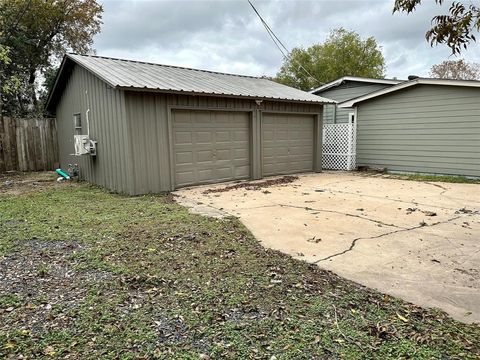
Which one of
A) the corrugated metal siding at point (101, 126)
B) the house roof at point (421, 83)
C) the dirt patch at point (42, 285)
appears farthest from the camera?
the house roof at point (421, 83)

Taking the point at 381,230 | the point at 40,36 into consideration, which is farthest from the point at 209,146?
A: the point at 40,36

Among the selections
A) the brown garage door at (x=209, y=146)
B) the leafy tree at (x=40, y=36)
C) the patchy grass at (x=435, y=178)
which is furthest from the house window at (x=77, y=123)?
the patchy grass at (x=435, y=178)

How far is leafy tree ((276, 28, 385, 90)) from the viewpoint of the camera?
3075 cm

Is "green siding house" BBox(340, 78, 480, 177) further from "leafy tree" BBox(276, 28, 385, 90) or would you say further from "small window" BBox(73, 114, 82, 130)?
"leafy tree" BBox(276, 28, 385, 90)

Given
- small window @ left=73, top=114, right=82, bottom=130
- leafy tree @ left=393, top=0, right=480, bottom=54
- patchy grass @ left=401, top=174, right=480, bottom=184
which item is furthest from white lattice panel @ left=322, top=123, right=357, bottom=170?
leafy tree @ left=393, top=0, right=480, bottom=54

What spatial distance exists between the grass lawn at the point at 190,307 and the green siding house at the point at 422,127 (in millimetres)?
8585

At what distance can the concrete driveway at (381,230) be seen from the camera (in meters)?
3.11

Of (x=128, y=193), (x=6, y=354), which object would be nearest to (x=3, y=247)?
(x=6, y=354)

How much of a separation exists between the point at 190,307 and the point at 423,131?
1043 centimetres

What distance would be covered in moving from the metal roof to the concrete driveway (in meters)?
2.41

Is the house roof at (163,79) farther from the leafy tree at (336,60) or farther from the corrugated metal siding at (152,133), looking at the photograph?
the leafy tree at (336,60)

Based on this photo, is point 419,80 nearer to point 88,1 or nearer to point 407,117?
point 407,117

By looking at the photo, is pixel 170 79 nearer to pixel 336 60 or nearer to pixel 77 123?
pixel 77 123

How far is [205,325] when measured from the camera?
2.37 m
